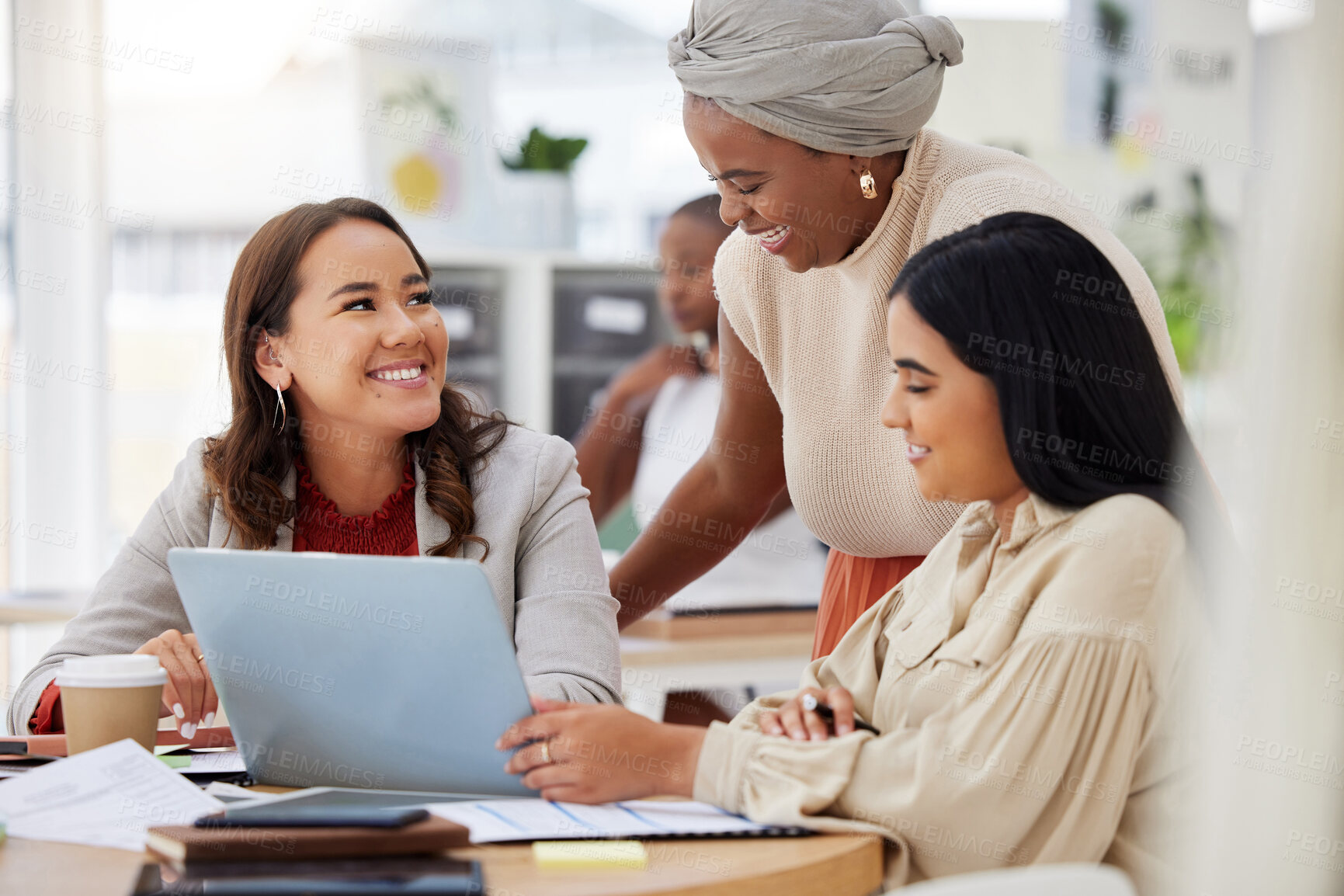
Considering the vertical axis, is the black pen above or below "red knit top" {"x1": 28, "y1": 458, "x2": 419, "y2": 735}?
below

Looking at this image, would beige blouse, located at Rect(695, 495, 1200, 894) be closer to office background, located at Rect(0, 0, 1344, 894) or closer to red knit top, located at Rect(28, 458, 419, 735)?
red knit top, located at Rect(28, 458, 419, 735)

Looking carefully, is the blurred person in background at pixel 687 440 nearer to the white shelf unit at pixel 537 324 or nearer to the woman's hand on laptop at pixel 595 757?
the white shelf unit at pixel 537 324

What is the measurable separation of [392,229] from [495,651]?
0.89 meters

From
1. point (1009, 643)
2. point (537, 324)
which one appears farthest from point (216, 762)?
point (537, 324)

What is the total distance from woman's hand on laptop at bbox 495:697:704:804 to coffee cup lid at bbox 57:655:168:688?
389mm

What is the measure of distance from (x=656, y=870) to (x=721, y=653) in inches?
70.3

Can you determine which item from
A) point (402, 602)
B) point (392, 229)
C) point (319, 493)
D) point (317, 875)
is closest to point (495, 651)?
point (402, 602)

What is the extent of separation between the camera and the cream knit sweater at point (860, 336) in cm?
153

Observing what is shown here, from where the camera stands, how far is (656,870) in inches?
38.2

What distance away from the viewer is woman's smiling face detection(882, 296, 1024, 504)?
3.93 feet

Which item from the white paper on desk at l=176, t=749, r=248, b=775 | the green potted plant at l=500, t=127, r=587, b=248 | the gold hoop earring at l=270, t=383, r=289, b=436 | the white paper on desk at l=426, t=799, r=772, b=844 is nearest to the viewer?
the white paper on desk at l=426, t=799, r=772, b=844

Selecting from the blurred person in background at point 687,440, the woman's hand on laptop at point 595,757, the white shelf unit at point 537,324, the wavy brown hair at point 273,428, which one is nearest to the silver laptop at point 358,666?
the woman's hand on laptop at point 595,757

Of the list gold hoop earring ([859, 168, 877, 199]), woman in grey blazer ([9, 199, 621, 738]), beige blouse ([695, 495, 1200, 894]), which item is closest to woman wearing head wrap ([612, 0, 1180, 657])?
gold hoop earring ([859, 168, 877, 199])

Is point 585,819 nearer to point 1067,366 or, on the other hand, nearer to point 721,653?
point 1067,366
